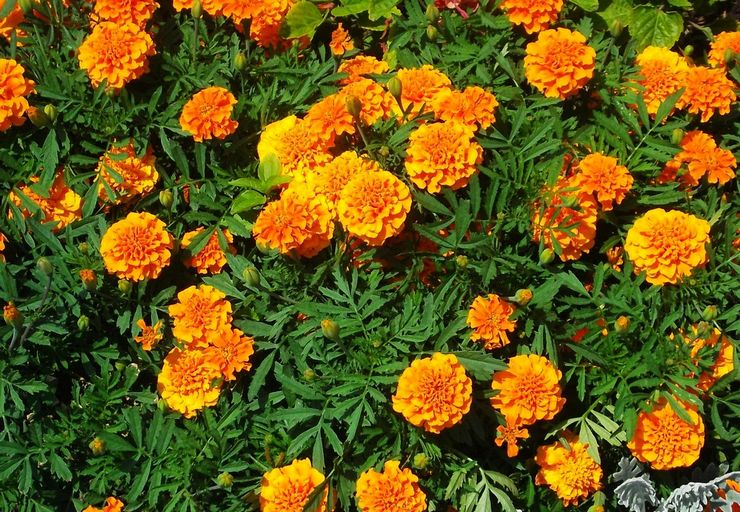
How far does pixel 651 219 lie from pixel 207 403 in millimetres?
1287

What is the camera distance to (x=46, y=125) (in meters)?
2.59

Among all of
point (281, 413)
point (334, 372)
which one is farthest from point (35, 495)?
point (334, 372)

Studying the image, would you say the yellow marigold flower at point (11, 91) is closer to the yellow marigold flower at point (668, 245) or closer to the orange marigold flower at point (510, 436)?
the orange marigold flower at point (510, 436)

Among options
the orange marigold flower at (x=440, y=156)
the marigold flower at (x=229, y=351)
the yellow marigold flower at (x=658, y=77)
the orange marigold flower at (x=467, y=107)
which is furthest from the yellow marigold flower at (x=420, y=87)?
the marigold flower at (x=229, y=351)

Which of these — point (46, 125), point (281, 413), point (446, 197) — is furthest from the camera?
point (46, 125)

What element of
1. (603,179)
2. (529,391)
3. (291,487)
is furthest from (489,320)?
(291,487)

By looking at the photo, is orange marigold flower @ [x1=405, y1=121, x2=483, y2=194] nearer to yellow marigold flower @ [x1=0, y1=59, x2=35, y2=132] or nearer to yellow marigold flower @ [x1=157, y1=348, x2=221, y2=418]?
yellow marigold flower @ [x1=157, y1=348, x2=221, y2=418]

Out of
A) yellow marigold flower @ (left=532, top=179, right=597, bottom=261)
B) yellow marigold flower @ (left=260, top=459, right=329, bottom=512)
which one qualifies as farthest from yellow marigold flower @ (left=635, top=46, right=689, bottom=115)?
yellow marigold flower @ (left=260, top=459, right=329, bottom=512)

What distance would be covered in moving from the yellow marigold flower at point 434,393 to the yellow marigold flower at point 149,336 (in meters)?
0.71

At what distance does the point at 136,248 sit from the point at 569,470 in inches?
51.3

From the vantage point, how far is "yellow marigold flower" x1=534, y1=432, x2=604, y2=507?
2.37 meters

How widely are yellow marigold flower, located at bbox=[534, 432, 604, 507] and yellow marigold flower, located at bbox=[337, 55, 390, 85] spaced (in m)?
1.27

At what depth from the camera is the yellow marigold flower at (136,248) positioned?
7.88 feet

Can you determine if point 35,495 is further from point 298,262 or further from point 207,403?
point 298,262
